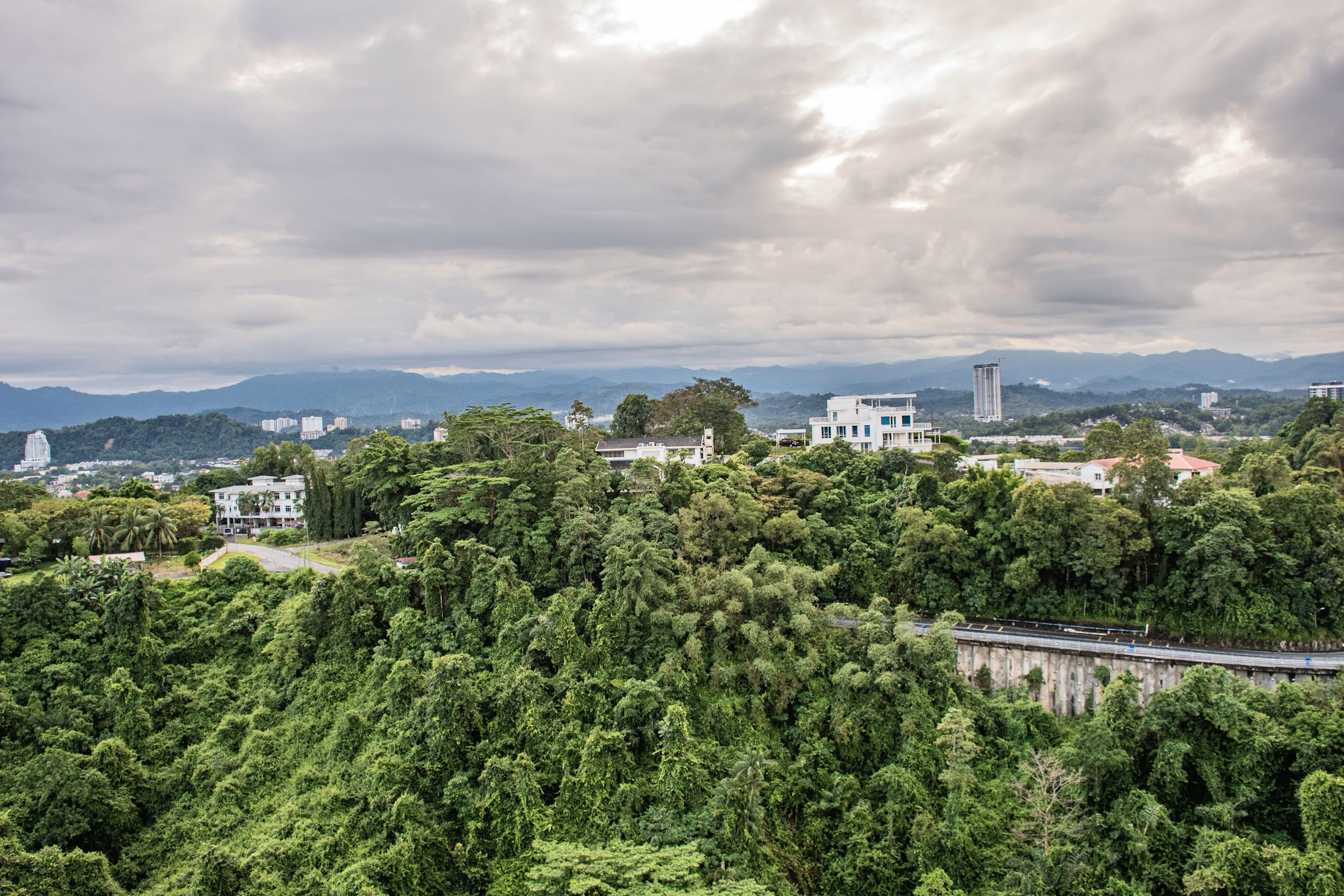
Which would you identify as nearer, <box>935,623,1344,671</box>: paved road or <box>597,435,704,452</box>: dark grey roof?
<box>935,623,1344,671</box>: paved road

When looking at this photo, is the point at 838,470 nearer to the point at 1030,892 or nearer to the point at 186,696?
the point at 1030,892

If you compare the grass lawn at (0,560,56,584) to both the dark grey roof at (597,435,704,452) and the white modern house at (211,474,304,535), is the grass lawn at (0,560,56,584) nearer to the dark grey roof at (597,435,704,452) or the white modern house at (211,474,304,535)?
the white modern house at (211,474,304,535)

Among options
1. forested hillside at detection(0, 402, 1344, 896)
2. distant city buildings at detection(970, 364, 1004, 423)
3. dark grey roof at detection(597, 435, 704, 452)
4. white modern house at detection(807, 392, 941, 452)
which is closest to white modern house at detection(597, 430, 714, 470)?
dark grey roof at detection(597, 435, 704, 452)

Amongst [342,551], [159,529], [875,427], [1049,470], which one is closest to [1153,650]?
[1049,470]

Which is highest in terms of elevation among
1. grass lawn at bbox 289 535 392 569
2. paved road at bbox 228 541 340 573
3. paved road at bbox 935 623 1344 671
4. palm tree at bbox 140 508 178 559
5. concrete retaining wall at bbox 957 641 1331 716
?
palm tree at bbox 140 508 178 559

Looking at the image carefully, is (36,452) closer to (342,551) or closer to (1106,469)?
(342,551)

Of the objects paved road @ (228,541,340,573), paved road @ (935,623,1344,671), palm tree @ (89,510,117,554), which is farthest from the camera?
palm tree @ (89,510,117,554)

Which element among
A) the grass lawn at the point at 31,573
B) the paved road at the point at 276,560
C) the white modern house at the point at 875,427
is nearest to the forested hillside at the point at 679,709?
the paved road at the point at 276,560
